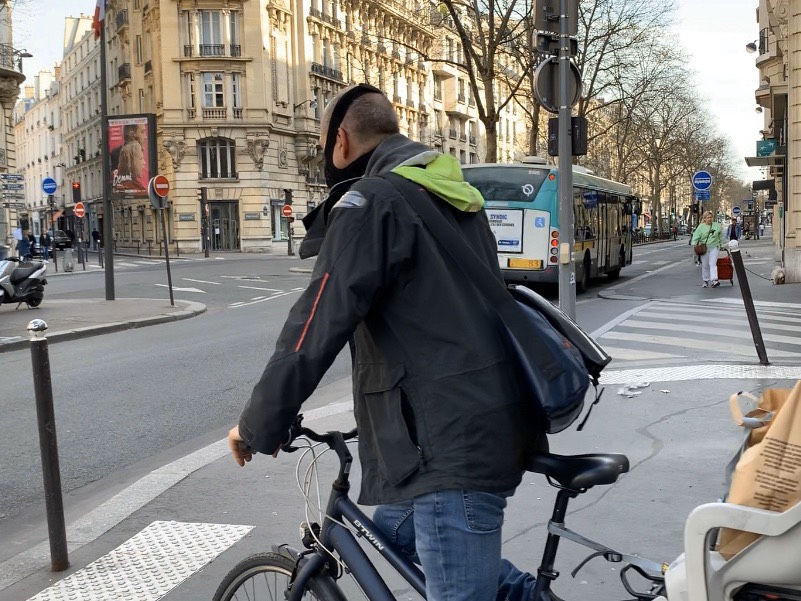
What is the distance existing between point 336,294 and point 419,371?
26cm

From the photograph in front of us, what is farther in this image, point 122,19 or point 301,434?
point 122,19

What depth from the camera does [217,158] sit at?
171 ft

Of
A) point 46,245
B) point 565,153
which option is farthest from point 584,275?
point 46,245

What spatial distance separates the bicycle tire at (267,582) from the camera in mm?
2385

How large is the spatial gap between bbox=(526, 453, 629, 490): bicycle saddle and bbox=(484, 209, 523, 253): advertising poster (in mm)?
16263

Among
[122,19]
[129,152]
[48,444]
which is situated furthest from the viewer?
[122,19]

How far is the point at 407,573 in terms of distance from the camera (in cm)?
226

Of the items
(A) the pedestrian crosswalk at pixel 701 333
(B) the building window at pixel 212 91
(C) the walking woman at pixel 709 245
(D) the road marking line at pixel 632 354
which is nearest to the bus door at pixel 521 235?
(A) the pedestrian crosswalk at pixel 701 333

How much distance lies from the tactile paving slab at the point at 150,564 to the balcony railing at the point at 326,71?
5445cm

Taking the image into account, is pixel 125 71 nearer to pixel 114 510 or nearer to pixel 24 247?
pixel 24 247

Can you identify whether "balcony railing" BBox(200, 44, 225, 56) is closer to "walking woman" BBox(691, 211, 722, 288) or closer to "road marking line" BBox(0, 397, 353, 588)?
"walking woman" BBox(691, 211, 722, 288)

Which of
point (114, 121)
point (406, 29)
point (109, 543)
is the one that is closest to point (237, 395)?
point (109, 543)

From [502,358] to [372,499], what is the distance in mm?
485

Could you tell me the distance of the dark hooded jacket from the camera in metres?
2.03
